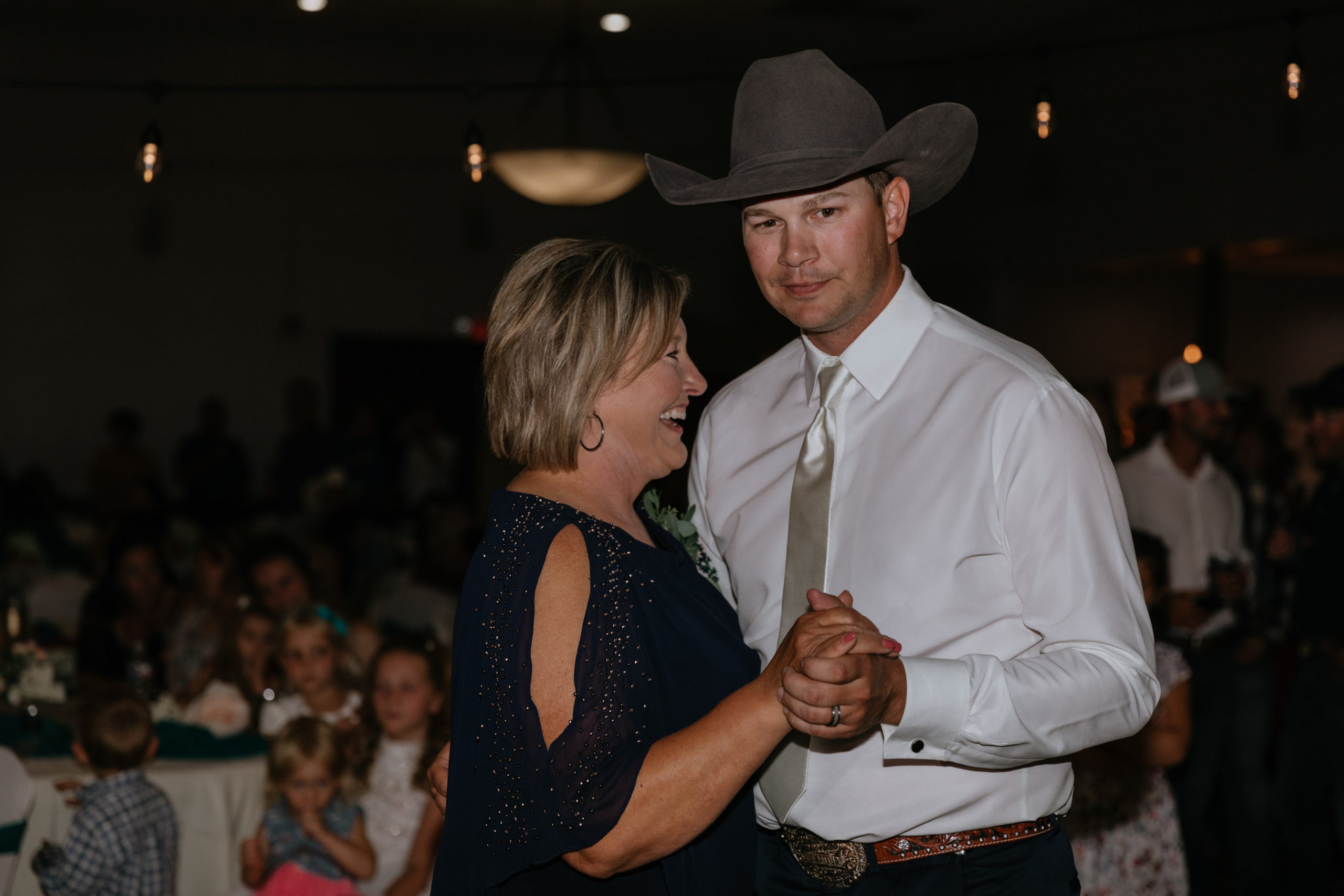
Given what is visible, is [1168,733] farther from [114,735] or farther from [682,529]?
[114,735]

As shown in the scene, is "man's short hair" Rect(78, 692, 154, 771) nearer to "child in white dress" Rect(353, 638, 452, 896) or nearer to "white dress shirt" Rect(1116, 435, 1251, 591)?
"child in white dress" Rect(353, 638, 452, 896)

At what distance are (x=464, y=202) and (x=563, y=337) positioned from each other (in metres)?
9.42

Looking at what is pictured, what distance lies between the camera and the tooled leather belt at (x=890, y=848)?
1778 mm

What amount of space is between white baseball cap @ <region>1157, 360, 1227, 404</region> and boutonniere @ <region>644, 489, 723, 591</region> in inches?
134

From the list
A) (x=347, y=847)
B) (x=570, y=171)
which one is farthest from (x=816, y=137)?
(x=570, y=171)

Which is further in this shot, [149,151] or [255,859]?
[149,151]

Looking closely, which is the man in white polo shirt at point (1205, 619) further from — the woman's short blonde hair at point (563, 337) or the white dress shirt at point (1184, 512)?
the woman's short blonde hair at point (563, 337)

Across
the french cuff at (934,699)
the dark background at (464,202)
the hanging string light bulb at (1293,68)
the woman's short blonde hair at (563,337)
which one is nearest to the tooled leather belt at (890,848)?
the french cuff at (934,699)

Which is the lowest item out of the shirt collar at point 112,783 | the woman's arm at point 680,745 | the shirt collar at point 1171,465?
the shirt collar at point 112,783

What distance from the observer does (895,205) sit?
1975 millimetres

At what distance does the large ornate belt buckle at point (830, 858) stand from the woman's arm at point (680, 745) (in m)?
0.34

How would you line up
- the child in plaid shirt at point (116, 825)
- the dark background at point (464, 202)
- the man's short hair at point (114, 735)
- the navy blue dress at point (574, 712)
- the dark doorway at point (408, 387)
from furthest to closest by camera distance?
the dark doorway at point (408, 387)
the dark background at point (464, 202)
the man's short hair at point (114, 735)
the child in plaid shirt at point (116, 825)
the navy blue dress at point (574, 712)

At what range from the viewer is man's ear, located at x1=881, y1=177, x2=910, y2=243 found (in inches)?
77.2

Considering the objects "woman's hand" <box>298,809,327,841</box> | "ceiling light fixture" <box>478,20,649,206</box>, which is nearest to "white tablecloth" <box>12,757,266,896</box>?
"woman's hand" <box>298,809,327,841</box>
